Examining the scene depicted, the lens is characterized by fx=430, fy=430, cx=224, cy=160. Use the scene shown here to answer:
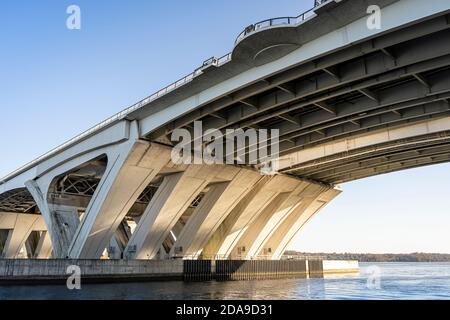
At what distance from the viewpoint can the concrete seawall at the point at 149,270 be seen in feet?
105

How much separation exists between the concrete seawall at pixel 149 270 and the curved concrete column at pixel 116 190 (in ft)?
8.56

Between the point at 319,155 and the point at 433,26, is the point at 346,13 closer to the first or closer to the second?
the point at 433,26

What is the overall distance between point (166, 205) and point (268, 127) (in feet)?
38.1

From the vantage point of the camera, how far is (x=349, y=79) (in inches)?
904

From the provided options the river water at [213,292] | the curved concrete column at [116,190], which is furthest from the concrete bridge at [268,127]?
the river water at [213,292]

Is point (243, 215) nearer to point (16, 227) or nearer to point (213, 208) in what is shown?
point (213, 208)

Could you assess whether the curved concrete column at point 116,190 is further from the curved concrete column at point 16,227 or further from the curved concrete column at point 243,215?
the curved concrete column at point 16,227

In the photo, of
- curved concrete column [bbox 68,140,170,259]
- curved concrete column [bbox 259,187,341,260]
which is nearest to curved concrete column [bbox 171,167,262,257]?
curved concrete column [bbox 68,140,170,259]

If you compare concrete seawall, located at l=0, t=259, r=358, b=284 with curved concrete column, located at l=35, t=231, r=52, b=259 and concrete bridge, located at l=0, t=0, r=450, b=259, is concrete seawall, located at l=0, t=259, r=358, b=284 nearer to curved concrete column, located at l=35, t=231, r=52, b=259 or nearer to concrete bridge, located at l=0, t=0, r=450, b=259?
concrete bridge, located at l=0, t=0, r=450, b=259

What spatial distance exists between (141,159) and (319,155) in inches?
628

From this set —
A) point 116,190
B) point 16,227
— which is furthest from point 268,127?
point 16,227

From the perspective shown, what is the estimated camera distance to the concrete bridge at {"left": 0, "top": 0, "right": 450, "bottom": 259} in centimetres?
2055

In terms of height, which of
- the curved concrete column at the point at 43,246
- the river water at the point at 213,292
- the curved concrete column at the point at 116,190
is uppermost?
the curved concrete column at the point at 116,190

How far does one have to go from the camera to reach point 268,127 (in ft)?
110
